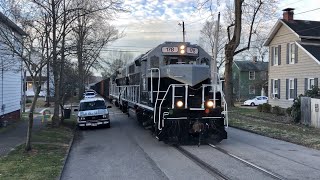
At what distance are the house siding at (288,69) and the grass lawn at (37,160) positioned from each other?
2124cm

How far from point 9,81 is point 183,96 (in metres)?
14.6

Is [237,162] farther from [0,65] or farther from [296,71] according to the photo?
[296,71]

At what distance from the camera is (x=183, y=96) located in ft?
51.6

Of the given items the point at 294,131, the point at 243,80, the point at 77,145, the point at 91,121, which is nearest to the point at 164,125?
the point at 77,145

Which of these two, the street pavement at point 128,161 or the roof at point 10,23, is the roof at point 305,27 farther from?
the roof at point 10,23

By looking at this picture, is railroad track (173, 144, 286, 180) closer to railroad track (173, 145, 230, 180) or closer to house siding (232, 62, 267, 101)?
railroad track (173, 145, 230, 180)

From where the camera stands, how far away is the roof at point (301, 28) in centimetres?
3348

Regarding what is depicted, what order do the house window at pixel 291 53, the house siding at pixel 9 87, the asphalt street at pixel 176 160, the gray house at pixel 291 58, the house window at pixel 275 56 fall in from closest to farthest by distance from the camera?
the asphalt street at pixel 176 160, the house siding at pixel 9 87, the gray house at pixel 291 58, the house window at pixel 291 53, the house window at pixel 275 56

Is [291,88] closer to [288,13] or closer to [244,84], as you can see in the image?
[288,13]

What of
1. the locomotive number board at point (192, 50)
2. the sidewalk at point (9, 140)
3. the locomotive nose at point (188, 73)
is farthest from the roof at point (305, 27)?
the sidewalk at point (9, 140)

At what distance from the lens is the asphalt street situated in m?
10.2

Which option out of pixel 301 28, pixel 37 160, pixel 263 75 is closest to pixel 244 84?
pixel 263 75

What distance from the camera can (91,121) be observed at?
77.2ft

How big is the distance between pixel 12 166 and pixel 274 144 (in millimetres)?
9468
